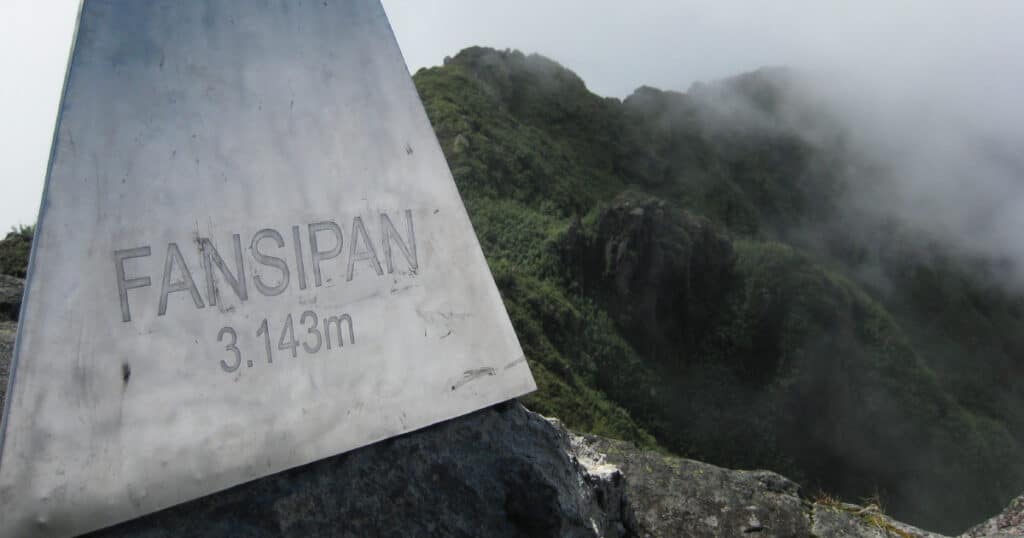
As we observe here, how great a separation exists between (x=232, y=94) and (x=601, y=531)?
91.6 inches

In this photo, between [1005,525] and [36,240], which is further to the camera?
[1005,525]

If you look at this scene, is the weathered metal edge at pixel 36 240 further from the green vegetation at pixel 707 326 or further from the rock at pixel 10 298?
the green vegetation at pixel 707 326

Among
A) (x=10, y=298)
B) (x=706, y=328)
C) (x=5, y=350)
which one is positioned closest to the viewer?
(x=5, y=350)

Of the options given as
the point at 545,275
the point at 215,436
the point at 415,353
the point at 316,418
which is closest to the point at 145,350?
the point at 215,436

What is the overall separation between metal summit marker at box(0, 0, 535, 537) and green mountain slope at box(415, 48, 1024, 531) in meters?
16.1

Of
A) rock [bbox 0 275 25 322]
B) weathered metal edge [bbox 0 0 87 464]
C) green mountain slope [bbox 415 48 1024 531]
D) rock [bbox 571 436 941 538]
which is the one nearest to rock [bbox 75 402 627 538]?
weathered metal edge [bbox 0 0 87 464]

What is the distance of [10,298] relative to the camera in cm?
613

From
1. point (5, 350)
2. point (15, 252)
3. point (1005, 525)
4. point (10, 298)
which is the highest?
point (15, 252)

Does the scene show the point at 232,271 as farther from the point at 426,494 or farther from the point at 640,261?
the point at 640,261

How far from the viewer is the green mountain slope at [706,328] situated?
2556cm

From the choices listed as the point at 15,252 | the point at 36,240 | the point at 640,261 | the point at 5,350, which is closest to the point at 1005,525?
the point at 36,240

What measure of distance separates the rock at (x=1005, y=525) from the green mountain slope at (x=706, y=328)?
14.1 meters

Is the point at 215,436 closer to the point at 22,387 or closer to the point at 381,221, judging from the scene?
the point at 22,387

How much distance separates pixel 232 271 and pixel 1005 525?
4.75m
